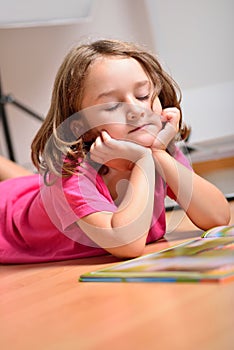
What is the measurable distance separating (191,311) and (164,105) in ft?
2.25

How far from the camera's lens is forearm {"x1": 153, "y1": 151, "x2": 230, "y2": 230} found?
1.25m

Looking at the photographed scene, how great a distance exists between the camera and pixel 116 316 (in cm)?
79

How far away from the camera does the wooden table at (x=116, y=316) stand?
0.66 m

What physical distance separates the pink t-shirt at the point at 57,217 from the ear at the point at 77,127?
8 centimetres

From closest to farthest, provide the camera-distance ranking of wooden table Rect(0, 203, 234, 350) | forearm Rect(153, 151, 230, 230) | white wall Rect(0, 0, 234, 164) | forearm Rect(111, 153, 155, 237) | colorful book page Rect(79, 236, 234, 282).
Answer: wooden table Rect(0, 203, 234, 350)
colorful book page Rect(79, 236, 234, 282)
forearm Rect(111, 153, 155, 237)
forearm Rect(153, 151, 230, 230)
white wall Rect(0, 0, 234, 164)

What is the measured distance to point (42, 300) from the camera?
0.96 m

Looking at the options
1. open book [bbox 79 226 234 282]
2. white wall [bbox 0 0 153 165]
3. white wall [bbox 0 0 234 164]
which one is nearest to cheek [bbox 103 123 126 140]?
open book [bbox 79 226 234 282]

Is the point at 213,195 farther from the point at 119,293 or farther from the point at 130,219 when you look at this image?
the point at 119,293

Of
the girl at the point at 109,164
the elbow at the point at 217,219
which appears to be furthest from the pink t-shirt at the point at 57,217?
the elbow at the point at 217,219

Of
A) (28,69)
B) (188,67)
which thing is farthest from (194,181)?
(28,69)

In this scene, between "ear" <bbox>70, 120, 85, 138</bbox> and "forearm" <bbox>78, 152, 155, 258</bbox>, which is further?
"ear" <bbox>70, 120, 85, 138</bbox>

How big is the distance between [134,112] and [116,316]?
49 centimetres

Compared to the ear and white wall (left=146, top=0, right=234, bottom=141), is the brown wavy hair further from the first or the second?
white wall (left=146, top=0, right=234, bottom=141)

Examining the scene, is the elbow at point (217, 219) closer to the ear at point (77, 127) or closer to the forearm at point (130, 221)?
the forearm at point (130, 221)
